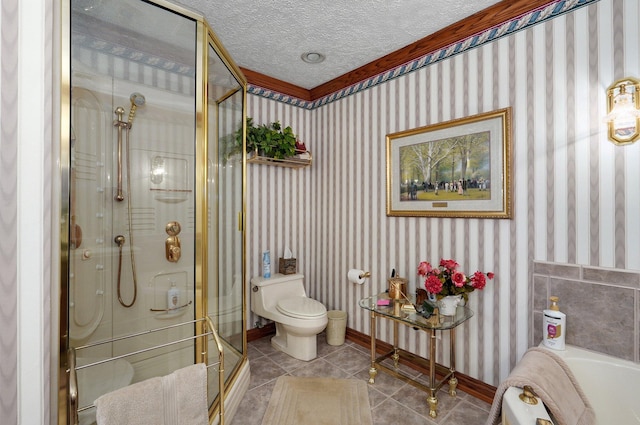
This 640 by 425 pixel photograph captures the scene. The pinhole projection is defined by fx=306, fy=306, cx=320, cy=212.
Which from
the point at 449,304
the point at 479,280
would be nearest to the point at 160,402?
the point at 449,304

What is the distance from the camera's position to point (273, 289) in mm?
3010

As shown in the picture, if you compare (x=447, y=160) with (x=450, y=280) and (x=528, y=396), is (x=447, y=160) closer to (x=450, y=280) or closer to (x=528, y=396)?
(x=450, y=280)

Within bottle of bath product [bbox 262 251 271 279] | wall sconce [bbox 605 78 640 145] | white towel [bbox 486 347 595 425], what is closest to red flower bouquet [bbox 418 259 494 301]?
white towel [bbox 486 347 595 425]

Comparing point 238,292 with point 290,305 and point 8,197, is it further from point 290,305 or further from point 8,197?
point 8,197

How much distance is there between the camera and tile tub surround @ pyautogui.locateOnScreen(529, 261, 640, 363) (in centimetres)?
164

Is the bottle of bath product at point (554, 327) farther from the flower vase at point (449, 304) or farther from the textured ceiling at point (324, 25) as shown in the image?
the textured ceiling at point (324, 25)

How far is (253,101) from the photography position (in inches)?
124

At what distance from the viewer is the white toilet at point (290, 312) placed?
8.55ft

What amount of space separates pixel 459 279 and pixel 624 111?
128cm

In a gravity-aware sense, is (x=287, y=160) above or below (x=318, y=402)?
above

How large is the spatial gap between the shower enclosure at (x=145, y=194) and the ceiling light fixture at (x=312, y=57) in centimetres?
88

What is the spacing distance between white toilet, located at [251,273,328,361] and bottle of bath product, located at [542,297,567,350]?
156 centimetres

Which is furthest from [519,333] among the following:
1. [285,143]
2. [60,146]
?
[60,146]

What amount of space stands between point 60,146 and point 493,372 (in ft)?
9.10
